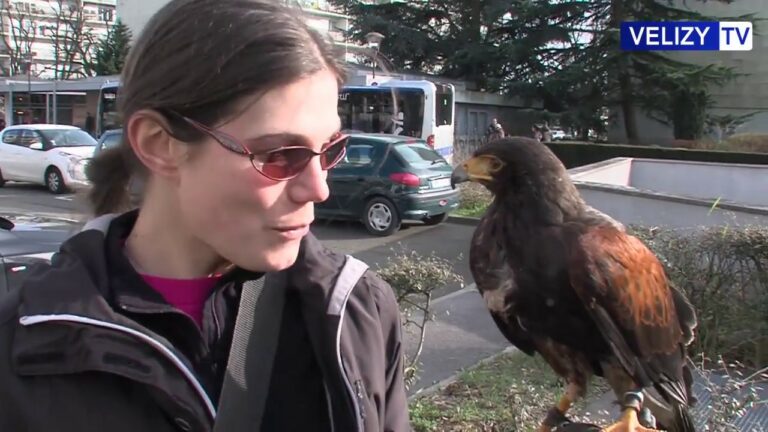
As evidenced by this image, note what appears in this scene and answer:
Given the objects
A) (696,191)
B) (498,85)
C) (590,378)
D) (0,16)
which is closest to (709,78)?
(498,85)

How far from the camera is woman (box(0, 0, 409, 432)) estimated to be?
1.12 meters

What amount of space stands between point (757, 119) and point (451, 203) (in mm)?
26071

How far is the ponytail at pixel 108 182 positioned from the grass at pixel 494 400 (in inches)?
112

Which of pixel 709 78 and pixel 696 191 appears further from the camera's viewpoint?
pixel 709 78

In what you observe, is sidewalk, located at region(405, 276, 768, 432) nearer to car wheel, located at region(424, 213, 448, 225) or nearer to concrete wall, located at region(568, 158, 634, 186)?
car wheel, located at region(424, 213, 448, 225)

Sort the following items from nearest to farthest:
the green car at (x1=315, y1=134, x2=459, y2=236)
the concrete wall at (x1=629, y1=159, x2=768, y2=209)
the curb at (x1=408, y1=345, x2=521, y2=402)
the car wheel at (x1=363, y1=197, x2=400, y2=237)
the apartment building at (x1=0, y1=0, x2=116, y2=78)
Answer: the curb at (x1=408, y1=345, x2=521, y2=402) < the green car at (x1=315, y1=134, x2=459, y2=236) < the car wheel at (x1=363, y1=197, x2=400, y2=237) < the concrete wall at (x1=629, y1=159, x2=768, y2=209) < the apartment building at (x1=0, y1=0, x2=116, y2=78)

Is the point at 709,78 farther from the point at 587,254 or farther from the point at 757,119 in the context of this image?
the point at 587,254

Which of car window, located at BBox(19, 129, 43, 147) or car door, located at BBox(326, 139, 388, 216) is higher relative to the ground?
car window, located at BBox(19, 129, 43, 147)

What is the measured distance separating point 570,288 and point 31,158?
700 inches

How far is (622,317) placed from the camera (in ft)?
7.64

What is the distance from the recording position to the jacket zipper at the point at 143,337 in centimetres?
111

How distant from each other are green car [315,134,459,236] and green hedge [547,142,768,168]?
7.03 m

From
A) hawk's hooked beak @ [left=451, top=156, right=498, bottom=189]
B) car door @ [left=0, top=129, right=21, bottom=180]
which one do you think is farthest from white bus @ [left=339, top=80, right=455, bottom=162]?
hawk's hooked beak @ [left=451, top=156, right=498, bottom=189]

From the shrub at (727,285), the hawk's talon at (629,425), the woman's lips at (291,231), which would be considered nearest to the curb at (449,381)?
the shrub at (727,285)
